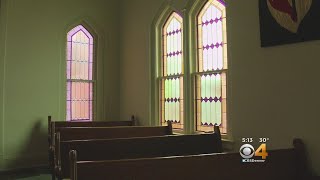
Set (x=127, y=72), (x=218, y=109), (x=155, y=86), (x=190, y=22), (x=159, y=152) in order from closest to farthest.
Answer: (x=159, y=152), (x=218, y=109), (x=190, y=22), (x=155, y=86), (x=127, y=72)

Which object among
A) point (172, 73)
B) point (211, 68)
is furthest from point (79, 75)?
point (211, 68)

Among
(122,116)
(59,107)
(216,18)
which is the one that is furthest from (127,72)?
(216,18)

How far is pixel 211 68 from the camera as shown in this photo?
16.8 ft

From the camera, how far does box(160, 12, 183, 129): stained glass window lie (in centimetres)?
569

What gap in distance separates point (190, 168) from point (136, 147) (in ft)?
3.83

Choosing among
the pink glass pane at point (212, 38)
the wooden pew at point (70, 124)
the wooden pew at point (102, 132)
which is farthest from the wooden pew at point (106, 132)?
the pink glass pane at point (212, 38)

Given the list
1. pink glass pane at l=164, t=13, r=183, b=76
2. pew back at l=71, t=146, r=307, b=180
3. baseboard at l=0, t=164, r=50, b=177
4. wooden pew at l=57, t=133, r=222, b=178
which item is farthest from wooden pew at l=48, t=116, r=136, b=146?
pew back at l=71, t=146, r=307, b=180

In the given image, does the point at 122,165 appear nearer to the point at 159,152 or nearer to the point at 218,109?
the point at 159,152

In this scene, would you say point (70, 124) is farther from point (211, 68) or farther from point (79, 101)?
point (211, 68)

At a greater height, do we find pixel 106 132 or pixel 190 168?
pixel 106 132

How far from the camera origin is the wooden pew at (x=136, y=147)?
3555mm

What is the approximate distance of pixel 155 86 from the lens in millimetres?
6203

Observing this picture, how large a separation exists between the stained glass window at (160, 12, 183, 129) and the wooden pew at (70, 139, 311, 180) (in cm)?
259

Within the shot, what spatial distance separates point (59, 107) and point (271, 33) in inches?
159
